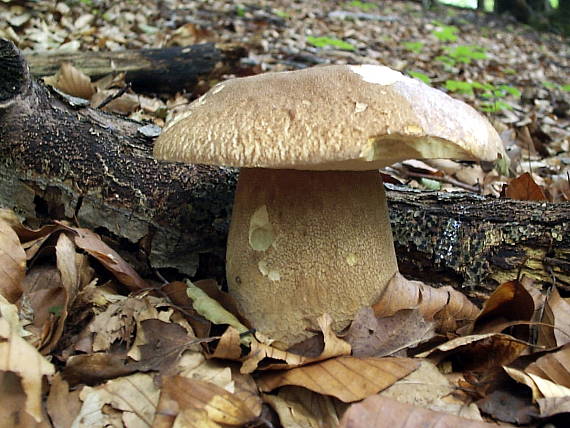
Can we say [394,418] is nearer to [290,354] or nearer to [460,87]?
[290,354]

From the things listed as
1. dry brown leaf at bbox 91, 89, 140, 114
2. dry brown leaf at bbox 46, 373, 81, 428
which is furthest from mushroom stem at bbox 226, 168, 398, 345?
dry brown leaf at bbox 91, 89, 140, 114

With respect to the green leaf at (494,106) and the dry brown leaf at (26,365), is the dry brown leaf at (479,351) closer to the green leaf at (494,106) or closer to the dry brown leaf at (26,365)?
the dry brown leaf at (26,365)

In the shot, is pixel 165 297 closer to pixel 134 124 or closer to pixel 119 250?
pixel 119 250

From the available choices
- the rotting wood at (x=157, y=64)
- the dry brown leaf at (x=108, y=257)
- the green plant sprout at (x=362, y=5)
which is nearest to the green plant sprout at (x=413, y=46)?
the green plant sprout at (x=362, y=5)

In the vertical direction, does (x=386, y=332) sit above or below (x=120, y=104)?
above

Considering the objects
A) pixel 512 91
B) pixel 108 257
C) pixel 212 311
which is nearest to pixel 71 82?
pixel 108 257

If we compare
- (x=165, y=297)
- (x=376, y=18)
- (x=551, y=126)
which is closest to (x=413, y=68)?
(x=551, y=126)
